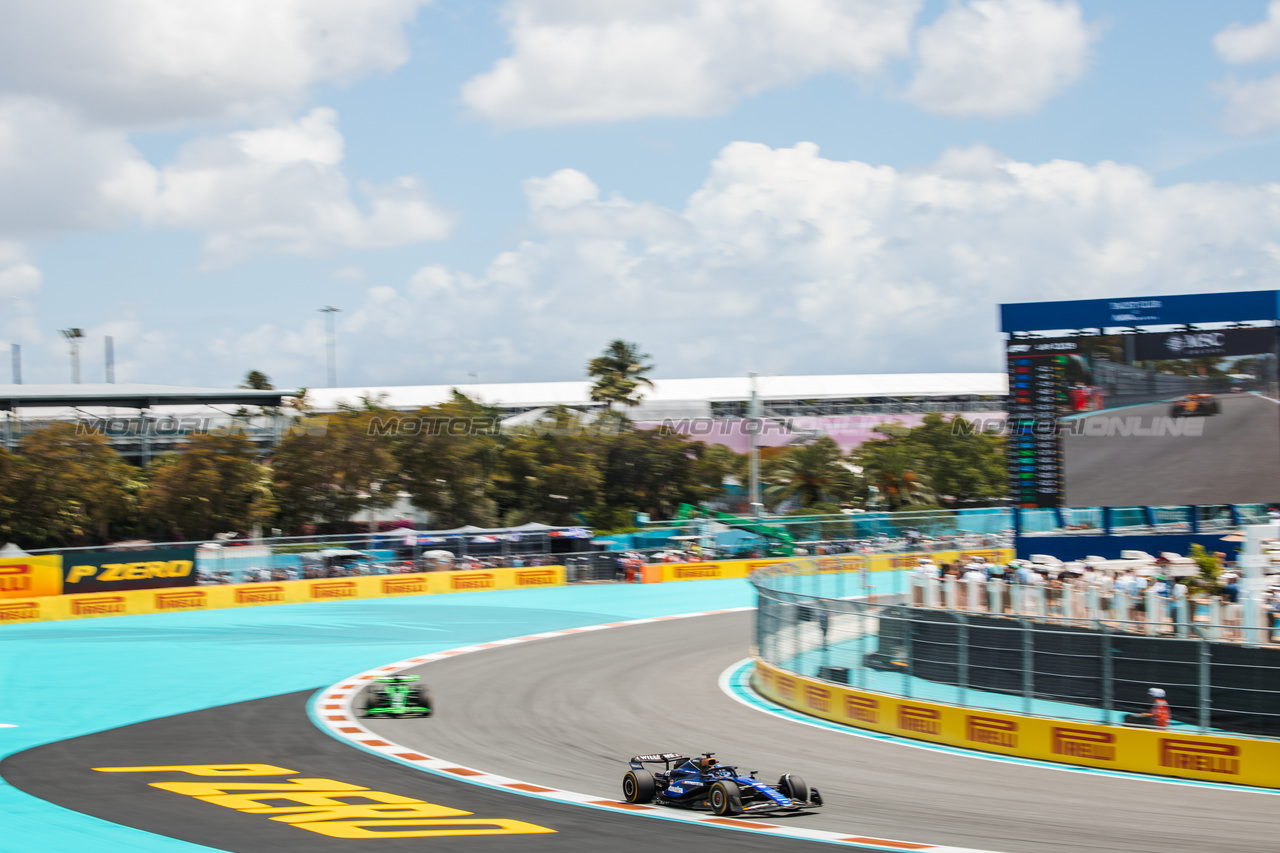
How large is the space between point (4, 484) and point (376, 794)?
42.7 m

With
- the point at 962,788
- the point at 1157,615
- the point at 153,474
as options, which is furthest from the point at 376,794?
the point at 153,474

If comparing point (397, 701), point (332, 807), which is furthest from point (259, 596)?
point (332, 807)

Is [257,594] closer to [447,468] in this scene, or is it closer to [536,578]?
[536,578]

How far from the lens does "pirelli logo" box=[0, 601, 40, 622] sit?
1259 inches

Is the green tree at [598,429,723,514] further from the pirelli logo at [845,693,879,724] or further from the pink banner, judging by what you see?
the pirelli logo at [845,693,879,724]

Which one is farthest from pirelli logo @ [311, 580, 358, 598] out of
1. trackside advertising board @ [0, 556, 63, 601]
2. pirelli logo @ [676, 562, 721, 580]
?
pirelli logo @ [676, 562, 721, 580]

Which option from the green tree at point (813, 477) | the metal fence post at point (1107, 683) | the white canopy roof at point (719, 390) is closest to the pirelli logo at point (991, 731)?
the metal fence post at point (1107, 683)

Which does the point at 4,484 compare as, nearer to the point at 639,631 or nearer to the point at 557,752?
the point at 639,631

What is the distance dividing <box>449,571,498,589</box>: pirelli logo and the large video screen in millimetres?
18665

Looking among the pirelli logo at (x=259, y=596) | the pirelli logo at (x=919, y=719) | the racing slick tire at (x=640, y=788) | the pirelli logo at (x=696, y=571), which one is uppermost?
the racing slick tire at (x=640, y=788)

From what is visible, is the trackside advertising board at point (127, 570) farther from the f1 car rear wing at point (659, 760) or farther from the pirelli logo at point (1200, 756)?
the pirelli logo at point (1200, 756)

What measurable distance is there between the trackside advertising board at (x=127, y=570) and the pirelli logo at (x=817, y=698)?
23371mm

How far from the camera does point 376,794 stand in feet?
41.1

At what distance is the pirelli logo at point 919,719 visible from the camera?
1498 cm
